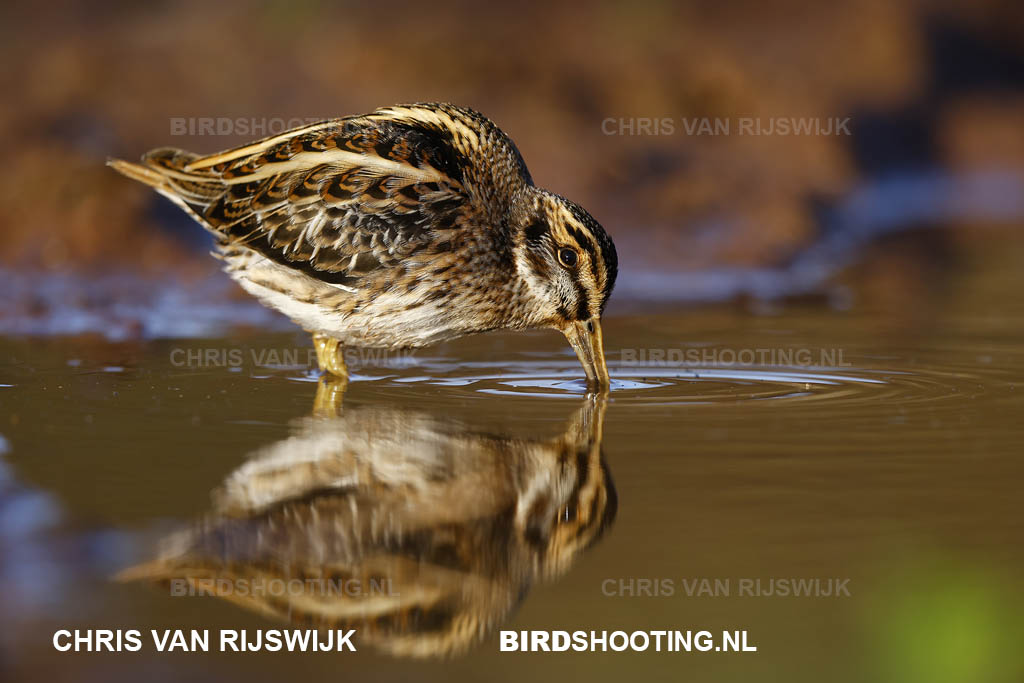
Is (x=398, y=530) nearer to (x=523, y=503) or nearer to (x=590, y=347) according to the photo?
(x=523, y=503)

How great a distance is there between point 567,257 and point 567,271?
89 mm

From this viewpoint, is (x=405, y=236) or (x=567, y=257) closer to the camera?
(x=405, y=236)

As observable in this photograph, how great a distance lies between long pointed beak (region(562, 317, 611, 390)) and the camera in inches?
356

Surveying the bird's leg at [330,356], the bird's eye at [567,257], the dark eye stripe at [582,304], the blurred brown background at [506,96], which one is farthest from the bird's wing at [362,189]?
the blurred brown background at [506,96]

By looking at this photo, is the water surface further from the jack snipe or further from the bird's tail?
the bird's tail

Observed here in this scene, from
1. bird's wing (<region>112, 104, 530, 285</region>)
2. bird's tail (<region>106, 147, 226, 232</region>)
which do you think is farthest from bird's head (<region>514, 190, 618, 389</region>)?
bird's tail (<region>106, 147, 226, 232</region>)

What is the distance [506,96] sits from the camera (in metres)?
17.2

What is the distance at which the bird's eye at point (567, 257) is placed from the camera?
9250 millimetres

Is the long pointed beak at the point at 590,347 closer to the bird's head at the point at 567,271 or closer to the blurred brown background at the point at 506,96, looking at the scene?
the bird's head at the point at 567,271

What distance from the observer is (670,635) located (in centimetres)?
484

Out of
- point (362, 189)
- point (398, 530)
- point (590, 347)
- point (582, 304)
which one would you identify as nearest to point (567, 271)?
point (582, 304)

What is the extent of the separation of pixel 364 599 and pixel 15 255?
381 inches

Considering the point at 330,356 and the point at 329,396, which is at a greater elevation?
the point at 330,356

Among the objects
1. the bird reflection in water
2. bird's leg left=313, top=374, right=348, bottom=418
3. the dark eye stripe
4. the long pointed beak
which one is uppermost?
the dark eye stripe
